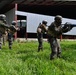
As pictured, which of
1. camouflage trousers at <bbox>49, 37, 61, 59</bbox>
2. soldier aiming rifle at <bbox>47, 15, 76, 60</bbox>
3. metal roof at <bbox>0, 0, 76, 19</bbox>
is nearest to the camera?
soldier aiming rifle at <bbox>47, 15, 76, 60</bbox>

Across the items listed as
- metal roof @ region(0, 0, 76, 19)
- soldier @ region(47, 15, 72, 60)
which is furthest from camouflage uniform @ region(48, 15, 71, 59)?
metal roof @ region(0, 0, 76, 19)

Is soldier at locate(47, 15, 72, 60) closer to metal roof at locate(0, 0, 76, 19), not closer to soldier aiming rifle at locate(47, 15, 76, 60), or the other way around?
soldier aiming rifle at locate(47, 15, 76, 60)

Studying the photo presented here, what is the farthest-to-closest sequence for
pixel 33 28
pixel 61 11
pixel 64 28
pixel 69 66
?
1. pixel 61 11
2. pixel 33 28
3. pixel 64 28
4. pixel 69 66

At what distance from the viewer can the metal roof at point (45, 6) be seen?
3127 centimetres

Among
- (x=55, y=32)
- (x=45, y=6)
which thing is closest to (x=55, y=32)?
(x=55, y=32)

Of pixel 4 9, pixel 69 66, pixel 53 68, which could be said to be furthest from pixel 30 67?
pixel 4 9

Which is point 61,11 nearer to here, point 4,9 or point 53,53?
point 4,9

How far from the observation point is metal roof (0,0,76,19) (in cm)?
3127

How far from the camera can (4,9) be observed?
109 feet

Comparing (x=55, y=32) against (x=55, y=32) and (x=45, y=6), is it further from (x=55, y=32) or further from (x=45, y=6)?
(x=45, y=6)

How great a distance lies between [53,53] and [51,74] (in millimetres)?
2591

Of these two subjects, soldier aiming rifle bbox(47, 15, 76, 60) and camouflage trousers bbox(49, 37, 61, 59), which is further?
A: camouflage trousers bbox(49, 37, 61, 59)

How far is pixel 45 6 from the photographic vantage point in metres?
34.3

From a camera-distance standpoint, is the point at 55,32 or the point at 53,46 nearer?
the point at 55,32
